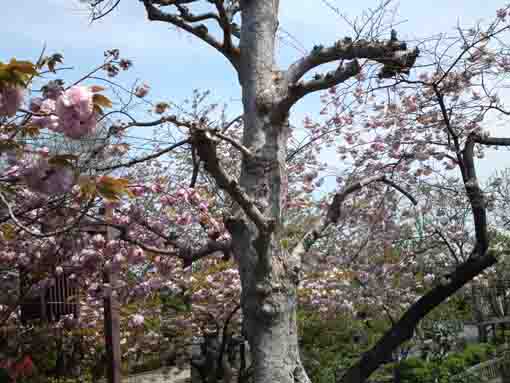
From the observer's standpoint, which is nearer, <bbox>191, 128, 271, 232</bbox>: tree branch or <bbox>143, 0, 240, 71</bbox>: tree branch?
<bbox>191, 128, 271, 232</bbox>: tree branch

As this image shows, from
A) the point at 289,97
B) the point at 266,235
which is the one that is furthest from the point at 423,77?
the point at 266,235

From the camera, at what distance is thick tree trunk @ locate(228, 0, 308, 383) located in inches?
138

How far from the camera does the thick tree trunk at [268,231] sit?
3512mm

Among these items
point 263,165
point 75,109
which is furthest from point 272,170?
point 75,109

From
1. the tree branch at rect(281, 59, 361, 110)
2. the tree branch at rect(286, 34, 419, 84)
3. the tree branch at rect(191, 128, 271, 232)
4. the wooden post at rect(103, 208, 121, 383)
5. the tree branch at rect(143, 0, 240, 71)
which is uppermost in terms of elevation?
the tree branch at rect(143, 0, 240, 71)

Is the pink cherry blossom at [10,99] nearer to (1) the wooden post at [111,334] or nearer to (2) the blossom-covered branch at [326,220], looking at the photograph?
(2) the blossom-covered branch at [326,220]

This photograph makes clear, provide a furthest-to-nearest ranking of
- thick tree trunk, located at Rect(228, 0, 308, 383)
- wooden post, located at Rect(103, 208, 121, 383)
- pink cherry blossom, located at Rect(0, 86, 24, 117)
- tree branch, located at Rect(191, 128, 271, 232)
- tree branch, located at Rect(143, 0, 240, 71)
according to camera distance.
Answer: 1. wooden post, located at Rect(103, 208, 121, 383)
2. tree branch, located at Rect(143, 0, 240, 71)
3. thick tree trunk, located at Rect(228, 0, 308, 383)
4. tree branch, located at Rect(191, 128, 271, 232)
5. pink cherry blossom, located at Rect(0, 86, 24, 117)

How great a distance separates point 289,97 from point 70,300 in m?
4.25

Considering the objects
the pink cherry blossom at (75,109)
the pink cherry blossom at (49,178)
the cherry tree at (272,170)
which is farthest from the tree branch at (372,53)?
the pink cherry blossom at (49,178)

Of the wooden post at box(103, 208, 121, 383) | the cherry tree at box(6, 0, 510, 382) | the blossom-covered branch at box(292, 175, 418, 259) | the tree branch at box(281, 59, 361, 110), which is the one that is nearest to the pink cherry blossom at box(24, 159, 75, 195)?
the cherry tree at box(6, 0, 510, 382)

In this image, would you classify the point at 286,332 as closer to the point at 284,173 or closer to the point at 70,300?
the point at 284,173

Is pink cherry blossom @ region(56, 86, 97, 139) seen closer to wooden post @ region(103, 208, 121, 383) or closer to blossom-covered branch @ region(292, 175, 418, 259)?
blossom-covered branch @ region(292, 175, 418, 259)

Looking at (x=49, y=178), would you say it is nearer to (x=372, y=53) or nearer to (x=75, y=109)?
(x=75, y=109)

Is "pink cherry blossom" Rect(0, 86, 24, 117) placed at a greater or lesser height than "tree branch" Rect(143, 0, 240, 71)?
lesser
